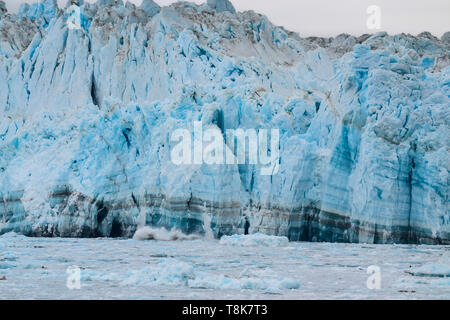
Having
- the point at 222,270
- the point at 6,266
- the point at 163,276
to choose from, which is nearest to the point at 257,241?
the point at 222,270

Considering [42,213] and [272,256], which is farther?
[42,213]

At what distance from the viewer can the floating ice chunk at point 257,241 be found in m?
19.0

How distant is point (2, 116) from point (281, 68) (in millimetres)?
10612

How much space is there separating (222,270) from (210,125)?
9.23 m

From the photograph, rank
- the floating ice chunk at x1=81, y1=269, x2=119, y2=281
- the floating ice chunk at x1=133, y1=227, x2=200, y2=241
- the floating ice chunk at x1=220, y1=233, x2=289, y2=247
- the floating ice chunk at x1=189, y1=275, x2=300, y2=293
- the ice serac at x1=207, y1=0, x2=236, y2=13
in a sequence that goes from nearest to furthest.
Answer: the floating ice chunk at x1=189, y1=275, x2=300, y2=293 → the floating ice chunk at x1=81, y1=269, x2=119, y2=281 → the floating ice chunk at x1=220, y1=233, x2=289, y2=247 → the floating ice chunk at x1=133, y1=227, x2=200, y2=241 → the ice serac at x1=207, y1=0, x2=236, y2=13

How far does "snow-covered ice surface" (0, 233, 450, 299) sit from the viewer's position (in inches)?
413

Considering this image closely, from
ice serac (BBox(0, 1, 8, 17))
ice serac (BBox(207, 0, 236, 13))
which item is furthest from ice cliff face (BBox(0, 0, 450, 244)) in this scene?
ice serac (BBox(207, 0, 236, 13))

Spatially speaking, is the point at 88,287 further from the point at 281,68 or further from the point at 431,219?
the point at 281,68

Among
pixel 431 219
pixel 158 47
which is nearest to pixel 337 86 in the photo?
pixel 431 219

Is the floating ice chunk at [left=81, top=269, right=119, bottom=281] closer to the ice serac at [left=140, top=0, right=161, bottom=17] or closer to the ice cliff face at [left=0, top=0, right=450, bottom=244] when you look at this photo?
the ice cliff face at [left=0, top=0, right=450, bottom=244]

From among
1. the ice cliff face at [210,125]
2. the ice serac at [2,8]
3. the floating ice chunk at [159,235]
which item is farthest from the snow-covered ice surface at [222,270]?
the ice serac at [2,8]

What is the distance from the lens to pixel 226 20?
1193 inches

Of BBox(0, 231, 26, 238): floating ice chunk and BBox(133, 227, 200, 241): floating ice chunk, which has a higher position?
BBox(133, 227, 200, 241): floating ice chunk

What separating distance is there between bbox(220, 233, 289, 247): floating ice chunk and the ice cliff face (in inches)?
63.0
